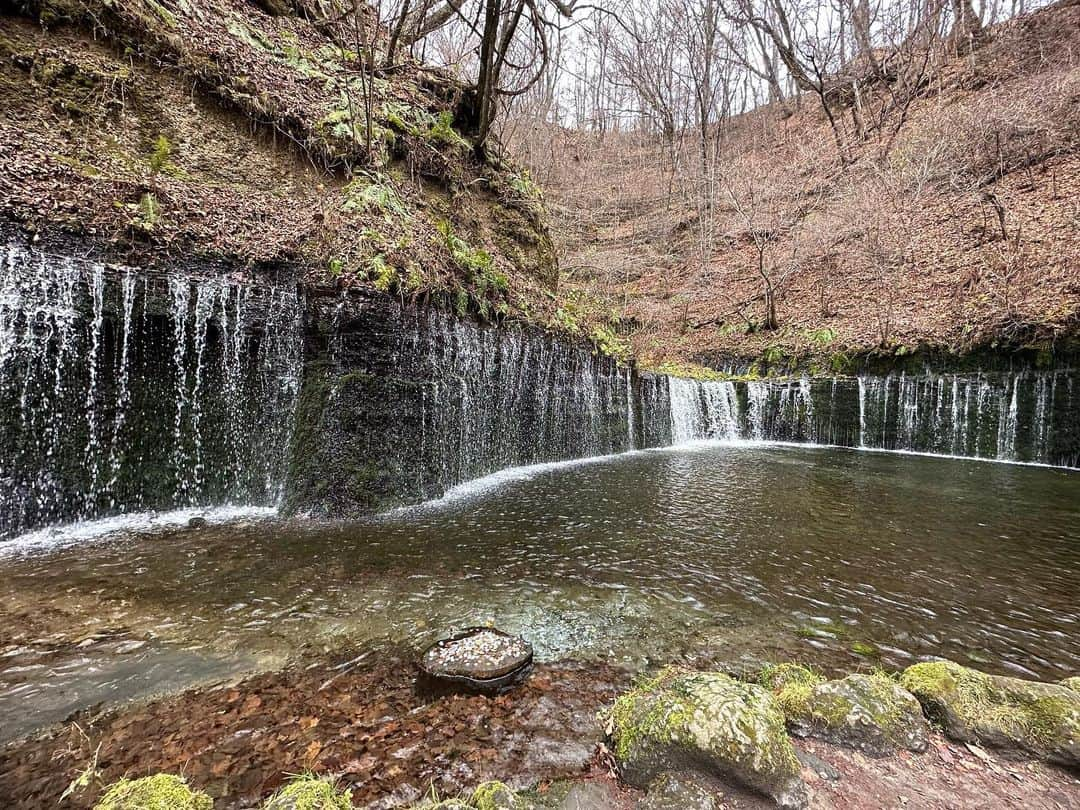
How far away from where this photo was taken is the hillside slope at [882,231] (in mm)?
13695

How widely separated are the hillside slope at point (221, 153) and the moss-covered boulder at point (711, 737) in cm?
577

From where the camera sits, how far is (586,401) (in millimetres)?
11586

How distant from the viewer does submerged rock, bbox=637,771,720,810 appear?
5.57ft

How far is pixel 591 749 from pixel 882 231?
2249 cm

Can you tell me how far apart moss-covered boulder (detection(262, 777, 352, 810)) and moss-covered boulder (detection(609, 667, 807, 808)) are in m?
1.17

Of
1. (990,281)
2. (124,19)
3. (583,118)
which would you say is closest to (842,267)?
(990,281)

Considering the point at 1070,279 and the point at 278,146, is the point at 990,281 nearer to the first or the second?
the point at 1070,279

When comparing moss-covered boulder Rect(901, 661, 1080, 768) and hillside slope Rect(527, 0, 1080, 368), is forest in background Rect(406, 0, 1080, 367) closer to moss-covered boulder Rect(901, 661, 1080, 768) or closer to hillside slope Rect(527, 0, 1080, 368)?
hillside slope Rect(527, 0, 1080, 368)

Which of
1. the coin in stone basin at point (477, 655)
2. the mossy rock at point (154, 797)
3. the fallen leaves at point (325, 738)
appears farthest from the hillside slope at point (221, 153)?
the mossy rock at point (154, 797)

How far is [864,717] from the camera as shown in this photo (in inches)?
83.0

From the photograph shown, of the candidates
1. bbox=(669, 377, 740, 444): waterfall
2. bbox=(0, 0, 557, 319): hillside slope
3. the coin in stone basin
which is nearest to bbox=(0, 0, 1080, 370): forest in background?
bbox=(0, 0, 557, 319): hillside slope

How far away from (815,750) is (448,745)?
170cm

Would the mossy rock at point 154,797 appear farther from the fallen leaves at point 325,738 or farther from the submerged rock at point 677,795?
the submerged rock at point 677,795

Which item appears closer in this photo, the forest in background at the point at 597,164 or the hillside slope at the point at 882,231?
the forest in background at the point at 597,164
